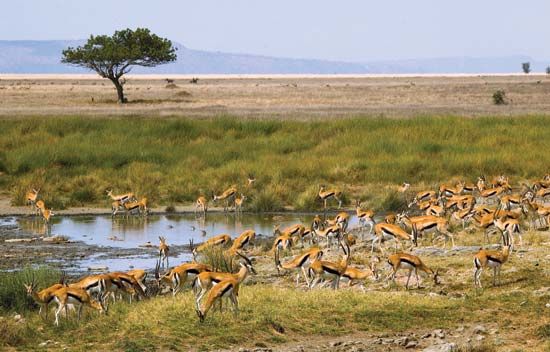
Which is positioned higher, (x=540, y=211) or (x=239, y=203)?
(x=540, y=211)

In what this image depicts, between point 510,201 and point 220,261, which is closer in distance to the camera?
point 220,261

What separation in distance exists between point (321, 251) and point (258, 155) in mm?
18040

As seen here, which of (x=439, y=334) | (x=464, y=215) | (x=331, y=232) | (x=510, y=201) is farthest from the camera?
(x=510, y=201)

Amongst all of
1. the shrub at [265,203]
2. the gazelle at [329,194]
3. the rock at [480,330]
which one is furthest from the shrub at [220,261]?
the shrub at [265,203]

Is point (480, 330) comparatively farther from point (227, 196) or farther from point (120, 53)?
point (120, 53)

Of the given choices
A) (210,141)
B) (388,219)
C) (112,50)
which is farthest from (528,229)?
(112,50)

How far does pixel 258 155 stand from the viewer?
33.9m

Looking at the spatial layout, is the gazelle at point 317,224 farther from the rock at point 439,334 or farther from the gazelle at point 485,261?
the rock at point 439,334

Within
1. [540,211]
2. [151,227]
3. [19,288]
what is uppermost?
[540,211]

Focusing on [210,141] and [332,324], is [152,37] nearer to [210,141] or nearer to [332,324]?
[210,141]

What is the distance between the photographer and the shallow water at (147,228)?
71.9 ft

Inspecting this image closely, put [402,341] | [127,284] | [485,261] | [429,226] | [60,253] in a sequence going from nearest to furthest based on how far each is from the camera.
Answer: [402,341], [127,284], [485,261], [429,226], [60,253]

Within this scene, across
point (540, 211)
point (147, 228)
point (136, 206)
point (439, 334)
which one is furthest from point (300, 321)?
point (136, 206)

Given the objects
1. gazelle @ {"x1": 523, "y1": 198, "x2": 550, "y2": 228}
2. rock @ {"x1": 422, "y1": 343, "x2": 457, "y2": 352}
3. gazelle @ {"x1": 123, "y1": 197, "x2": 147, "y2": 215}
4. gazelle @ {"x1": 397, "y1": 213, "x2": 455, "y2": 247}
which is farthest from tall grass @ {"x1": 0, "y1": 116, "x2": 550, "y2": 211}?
rock @ {"x1": 422, "y1": 343, "x2": 457, "y2": 352}
